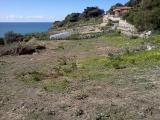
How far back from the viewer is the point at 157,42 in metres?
26.5

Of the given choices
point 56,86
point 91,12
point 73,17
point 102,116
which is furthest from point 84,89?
point 91,12

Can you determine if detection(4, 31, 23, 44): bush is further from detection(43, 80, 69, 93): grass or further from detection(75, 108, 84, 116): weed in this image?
detection(75, 108, 84, 116): weed

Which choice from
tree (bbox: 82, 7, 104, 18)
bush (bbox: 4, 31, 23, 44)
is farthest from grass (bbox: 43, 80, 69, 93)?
tree (bbox: 82, 7, 104, 18)

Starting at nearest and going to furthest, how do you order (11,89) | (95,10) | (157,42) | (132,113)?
(132,113) < (11,89) < (157,42) < (95,10)

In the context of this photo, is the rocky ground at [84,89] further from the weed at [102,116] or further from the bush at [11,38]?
the bush at [11,38]

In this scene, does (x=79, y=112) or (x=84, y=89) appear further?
(x=84, y=89)

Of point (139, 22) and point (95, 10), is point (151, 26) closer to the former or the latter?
point (139, 22)

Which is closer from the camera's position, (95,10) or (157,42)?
(157,42)

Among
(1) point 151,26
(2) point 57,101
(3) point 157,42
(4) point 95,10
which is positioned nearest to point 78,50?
(3) point 157,42

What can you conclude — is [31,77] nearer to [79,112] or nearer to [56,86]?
[56,86]

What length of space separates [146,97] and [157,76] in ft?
9.90

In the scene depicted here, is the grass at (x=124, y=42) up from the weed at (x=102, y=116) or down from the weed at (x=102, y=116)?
down

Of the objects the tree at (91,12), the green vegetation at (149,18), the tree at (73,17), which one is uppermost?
the green vegetation at (149,18)

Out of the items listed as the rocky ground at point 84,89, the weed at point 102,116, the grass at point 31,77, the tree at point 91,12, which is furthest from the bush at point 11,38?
the tree at point 91,12
